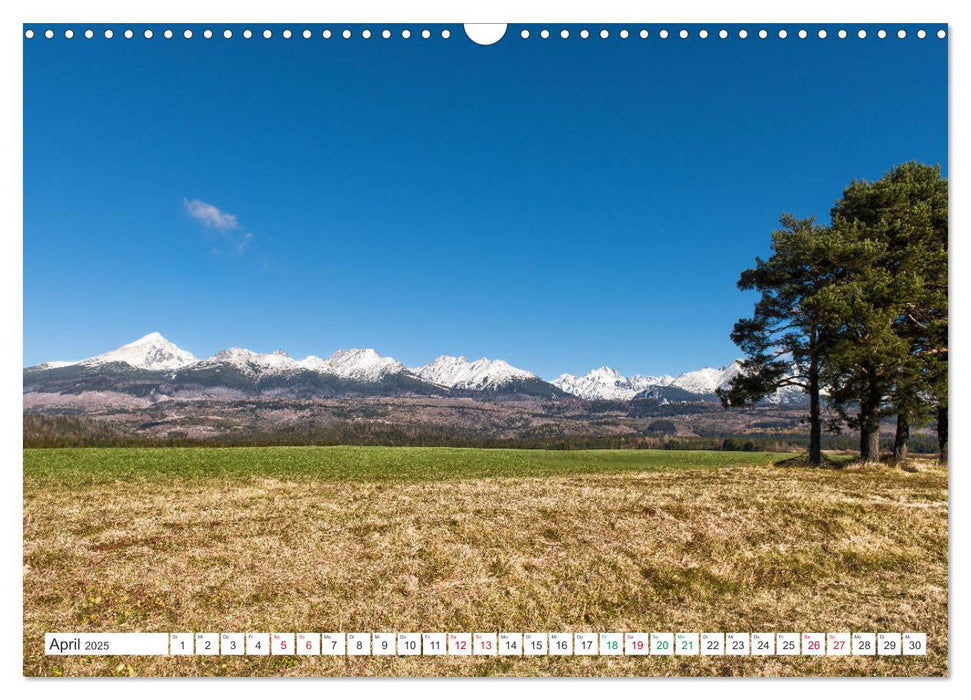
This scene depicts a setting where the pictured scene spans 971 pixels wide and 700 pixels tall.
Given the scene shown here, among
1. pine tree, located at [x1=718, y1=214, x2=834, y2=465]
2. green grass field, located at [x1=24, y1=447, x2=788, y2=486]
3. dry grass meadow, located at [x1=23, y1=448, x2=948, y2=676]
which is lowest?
green grass field, located at [x1=24, y1=447, x2=788, y2=486]

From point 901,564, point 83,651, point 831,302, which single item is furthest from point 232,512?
point 831,302

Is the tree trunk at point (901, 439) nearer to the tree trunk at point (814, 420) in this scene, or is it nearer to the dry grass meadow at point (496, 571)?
the tree trunk at point (814, 420)

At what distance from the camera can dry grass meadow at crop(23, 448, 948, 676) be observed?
14.7ft

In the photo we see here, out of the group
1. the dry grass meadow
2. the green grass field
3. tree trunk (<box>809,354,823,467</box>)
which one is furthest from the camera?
tree trunk (<box>809,354,823,467</box>)

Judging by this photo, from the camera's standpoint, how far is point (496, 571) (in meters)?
6.70

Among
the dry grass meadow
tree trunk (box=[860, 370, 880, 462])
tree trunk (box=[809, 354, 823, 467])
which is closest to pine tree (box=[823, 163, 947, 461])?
tree trunk (box=[860, 370, 880, 462])

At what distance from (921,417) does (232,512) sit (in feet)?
67.2

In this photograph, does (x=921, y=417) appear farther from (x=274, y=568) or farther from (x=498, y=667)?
(x=274, y=568)

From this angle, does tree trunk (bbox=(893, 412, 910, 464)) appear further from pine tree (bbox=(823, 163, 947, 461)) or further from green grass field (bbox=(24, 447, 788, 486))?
green grass field (bbox=(24, 447, 788, 486))

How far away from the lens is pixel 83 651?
14.6 ft

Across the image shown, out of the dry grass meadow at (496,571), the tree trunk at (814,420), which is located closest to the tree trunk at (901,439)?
the tree trunk at (814,420)

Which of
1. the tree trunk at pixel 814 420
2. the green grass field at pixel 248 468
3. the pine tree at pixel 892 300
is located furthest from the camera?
the tree trunk at pixel 814 420

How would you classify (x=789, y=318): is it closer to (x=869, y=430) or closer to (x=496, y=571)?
(x=869, y=430)

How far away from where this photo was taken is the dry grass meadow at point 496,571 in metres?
4.47
